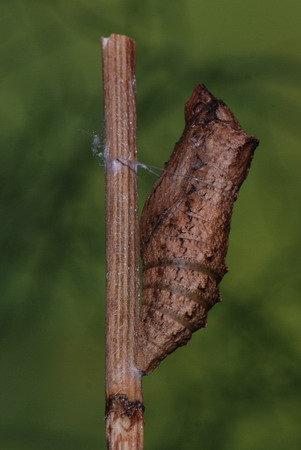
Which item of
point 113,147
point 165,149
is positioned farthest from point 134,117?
point 165,149

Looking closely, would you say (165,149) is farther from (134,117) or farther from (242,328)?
(134,117)

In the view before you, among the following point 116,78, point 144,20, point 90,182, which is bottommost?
point 116,78

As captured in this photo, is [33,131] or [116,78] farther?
[33,131]
